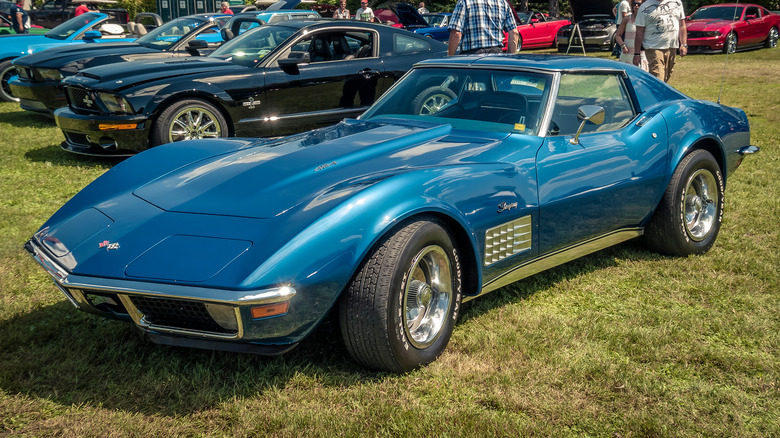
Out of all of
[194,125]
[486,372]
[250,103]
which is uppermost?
[250,103]

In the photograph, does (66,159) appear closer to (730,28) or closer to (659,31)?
(659,31)

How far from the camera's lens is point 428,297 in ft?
10.1

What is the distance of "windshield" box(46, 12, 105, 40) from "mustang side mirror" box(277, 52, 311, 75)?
244 inches

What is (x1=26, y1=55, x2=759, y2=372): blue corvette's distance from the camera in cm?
265

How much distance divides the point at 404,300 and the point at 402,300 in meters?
0.01

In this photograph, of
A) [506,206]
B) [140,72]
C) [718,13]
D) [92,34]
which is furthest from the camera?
[718,13]

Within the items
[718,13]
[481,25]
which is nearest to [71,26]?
[481,25]

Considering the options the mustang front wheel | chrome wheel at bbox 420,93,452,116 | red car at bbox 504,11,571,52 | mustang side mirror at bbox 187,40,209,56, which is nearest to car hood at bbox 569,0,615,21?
mustang side mirror at bbox 187,40,209,56

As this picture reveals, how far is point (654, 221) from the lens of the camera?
444 cm

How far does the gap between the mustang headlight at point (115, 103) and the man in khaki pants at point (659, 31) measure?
19.1ft

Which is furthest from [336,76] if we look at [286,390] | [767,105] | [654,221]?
[767,105]

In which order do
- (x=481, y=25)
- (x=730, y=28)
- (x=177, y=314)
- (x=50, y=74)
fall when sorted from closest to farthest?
1. (x=177, y=314)
2. (x=481, y=25)
3. (x=50, y=74)
4. (x=730, y=28)

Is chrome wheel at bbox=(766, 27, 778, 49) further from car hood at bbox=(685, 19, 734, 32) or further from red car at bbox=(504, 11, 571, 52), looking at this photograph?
red car at bbox=(504, 11, 571, 52)

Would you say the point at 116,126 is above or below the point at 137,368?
above
